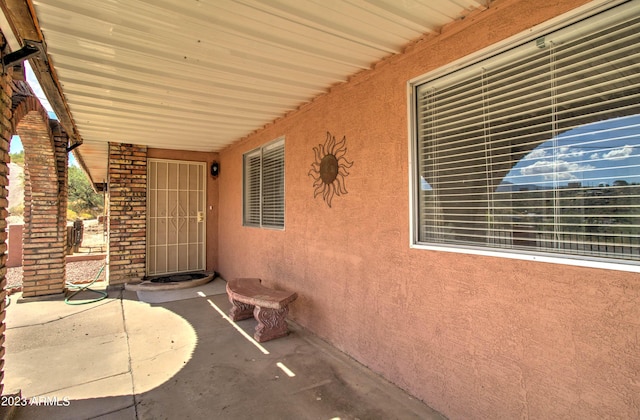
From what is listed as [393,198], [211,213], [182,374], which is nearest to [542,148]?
[393,198]

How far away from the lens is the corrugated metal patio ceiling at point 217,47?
1998 millimetres

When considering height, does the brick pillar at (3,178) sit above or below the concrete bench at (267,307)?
above

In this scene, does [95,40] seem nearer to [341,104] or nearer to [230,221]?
[341,104]

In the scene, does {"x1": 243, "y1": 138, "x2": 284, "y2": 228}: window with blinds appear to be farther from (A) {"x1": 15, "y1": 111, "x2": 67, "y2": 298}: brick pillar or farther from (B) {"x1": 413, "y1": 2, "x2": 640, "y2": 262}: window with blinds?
(A) {"x1": 15, "y1": 111, "x2": 67, "y2": 298}: brick pillar

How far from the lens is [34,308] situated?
4750mm

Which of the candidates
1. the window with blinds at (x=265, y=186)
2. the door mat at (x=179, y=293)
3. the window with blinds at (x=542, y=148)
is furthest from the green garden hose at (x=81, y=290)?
the window with blinds at (x=542, y=148)

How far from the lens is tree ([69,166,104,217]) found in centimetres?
2396

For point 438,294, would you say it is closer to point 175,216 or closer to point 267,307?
point 267,307

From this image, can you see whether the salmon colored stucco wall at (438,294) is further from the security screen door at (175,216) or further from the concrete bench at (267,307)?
the security screen door at (175,216)

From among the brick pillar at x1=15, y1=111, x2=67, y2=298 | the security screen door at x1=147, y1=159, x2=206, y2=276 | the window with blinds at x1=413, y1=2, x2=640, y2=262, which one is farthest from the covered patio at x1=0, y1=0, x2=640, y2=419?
the security screen door at x1=147, y1=159, x2=206, y2=276

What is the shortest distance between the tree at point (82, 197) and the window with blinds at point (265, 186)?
77.0 ft

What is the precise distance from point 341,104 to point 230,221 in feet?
13.3

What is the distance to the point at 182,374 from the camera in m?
2.86

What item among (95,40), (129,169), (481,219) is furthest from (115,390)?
(129,169)
